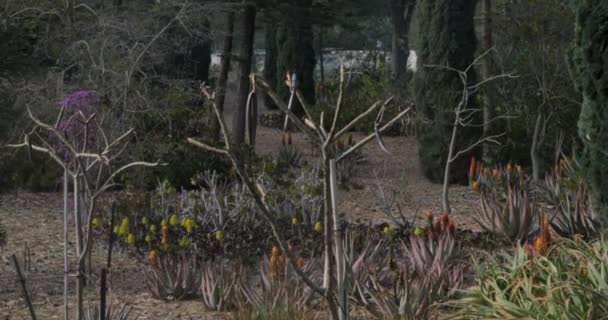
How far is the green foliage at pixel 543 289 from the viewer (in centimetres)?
489

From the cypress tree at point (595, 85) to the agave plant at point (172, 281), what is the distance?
9.90 feet

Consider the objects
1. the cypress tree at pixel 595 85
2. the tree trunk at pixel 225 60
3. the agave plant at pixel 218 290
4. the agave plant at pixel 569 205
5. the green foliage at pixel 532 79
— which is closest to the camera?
the agave plant at pixel 218 290

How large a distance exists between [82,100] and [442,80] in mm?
5951

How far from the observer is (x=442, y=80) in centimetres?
1370

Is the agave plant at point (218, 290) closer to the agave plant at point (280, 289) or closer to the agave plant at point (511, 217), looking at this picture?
the agave plant at point (280, 289)

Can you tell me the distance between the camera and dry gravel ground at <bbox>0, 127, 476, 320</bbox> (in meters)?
6.59

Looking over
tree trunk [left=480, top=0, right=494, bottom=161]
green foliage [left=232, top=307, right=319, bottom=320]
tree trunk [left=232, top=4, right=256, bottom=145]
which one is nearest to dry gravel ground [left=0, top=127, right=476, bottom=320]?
green foliage [left=232, top=307, right=319, bottom=320]

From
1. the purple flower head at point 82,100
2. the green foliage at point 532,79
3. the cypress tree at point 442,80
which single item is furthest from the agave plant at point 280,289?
→ the green foliage at point 532,79

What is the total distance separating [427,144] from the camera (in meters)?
13.9

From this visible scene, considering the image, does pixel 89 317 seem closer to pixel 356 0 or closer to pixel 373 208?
pixel 373 208

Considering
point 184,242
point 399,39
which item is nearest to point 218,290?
point 184,242

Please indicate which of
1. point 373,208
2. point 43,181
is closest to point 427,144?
point 373,208

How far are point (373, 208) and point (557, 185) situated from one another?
2024mm

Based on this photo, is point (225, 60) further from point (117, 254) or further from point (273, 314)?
point (273, 314)
